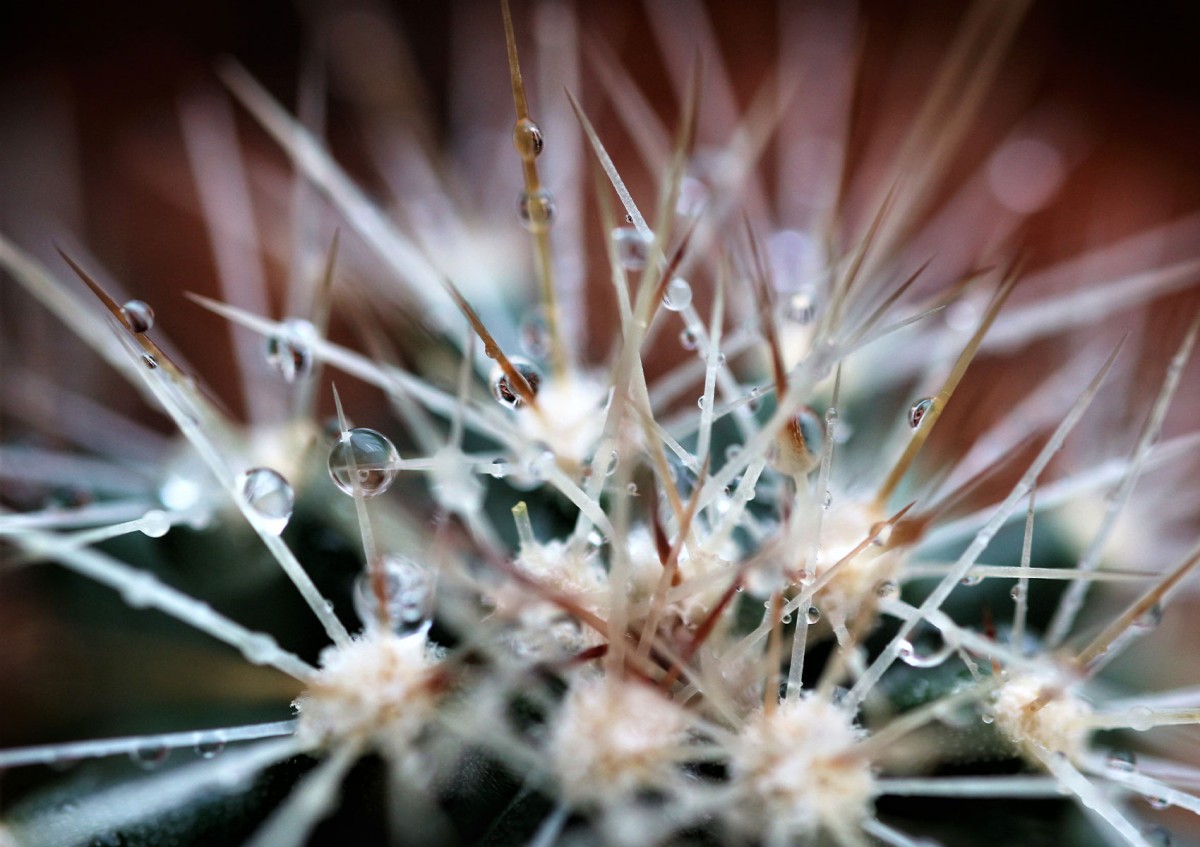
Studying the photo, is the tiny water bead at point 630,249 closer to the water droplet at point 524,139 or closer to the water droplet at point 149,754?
the water droplet at point 524,139

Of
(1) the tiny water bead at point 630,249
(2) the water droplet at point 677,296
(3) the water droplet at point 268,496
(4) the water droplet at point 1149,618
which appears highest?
(1) the tiny water bead at point 630,249

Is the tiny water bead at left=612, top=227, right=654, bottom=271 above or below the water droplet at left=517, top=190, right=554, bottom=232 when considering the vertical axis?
above

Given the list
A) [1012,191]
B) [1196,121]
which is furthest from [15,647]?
[1196,121]

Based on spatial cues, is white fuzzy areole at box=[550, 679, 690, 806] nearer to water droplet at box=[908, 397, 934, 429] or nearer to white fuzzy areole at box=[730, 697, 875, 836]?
white fuzzy areole at box=[730, 697, 875, 836]

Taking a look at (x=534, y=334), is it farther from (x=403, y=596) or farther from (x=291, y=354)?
(x=403, y=596)

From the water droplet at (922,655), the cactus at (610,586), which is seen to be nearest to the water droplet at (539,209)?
the cactus at (610,586)

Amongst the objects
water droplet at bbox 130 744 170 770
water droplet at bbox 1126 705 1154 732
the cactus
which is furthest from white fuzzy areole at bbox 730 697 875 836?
water droplet at bbox 130 744 170 770
